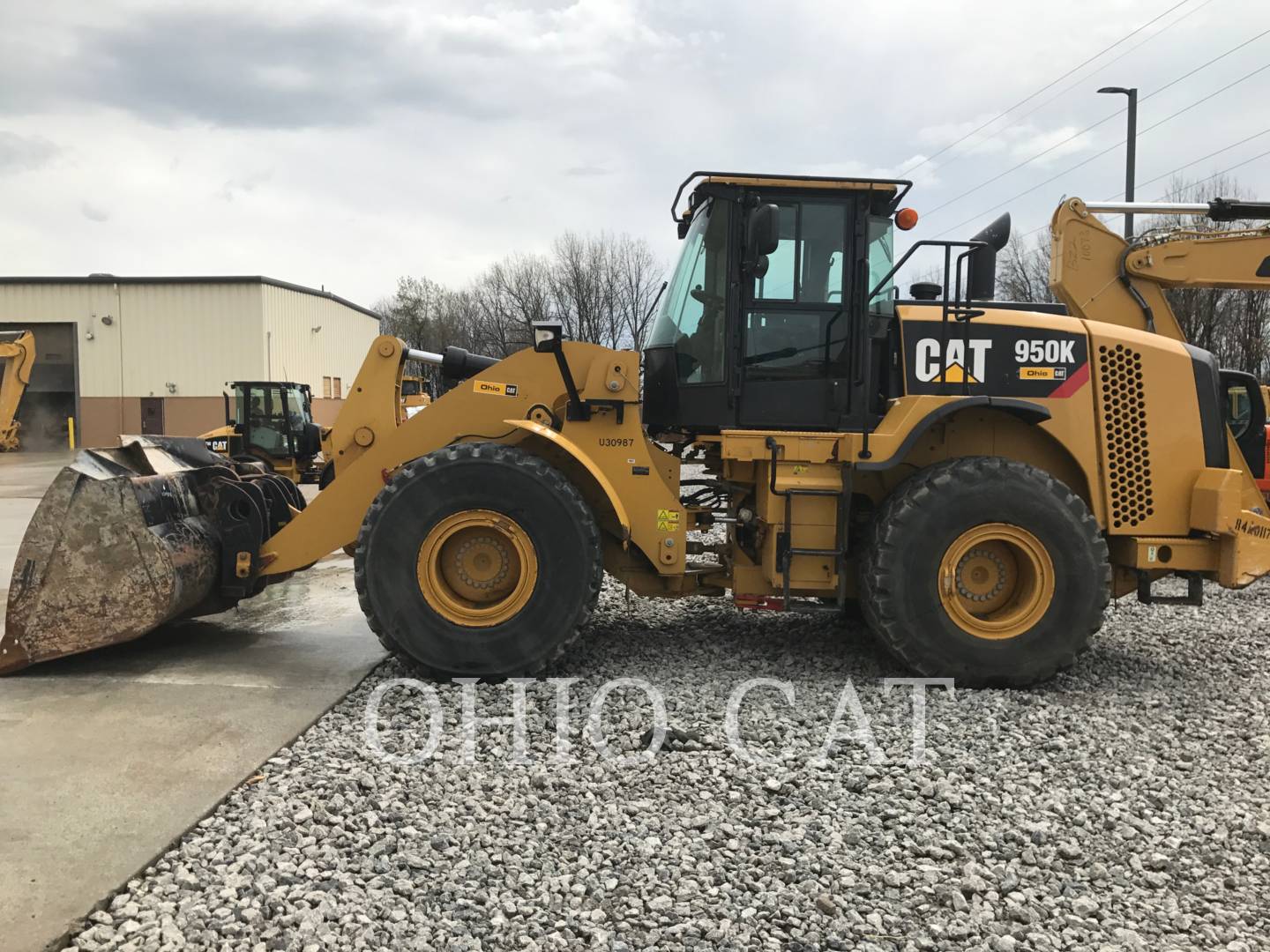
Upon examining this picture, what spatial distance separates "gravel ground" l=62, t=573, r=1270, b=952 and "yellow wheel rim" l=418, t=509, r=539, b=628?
44cm

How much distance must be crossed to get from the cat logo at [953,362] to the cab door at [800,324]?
1.49ft

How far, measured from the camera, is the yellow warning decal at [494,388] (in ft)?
17.3

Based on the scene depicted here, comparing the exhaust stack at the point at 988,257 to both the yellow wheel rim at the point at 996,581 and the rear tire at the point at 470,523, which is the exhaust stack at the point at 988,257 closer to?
the yellow wheel rim at the point at 996,581

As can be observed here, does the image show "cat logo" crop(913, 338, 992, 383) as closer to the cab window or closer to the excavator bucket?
the cab window

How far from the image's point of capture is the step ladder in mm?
5016

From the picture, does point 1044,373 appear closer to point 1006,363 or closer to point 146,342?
point 1006,363

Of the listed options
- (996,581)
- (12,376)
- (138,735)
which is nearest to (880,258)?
(996,581)

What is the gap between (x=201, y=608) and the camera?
218 inches

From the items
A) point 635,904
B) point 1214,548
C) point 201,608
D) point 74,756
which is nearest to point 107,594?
point 201,608

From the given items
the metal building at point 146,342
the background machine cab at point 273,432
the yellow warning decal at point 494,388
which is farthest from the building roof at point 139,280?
the yellow warning decal at point 494,388

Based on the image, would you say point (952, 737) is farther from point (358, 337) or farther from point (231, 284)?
point (358, 337)

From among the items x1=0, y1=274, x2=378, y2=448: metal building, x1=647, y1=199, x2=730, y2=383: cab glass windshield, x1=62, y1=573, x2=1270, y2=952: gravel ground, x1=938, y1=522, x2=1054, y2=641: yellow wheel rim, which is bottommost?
x1=62, y1=573, x2=1270, y2=952: gravel ground

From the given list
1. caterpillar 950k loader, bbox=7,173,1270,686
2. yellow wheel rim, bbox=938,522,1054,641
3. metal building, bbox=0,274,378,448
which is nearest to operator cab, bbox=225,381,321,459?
caterpillar 950k loader, bbox=7,173,1270,686

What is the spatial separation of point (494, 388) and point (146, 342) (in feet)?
96.1
